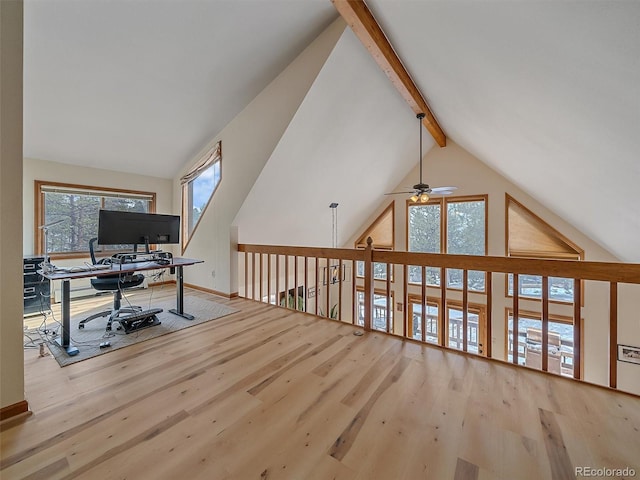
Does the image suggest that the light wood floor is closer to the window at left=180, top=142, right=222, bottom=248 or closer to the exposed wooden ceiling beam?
the window at left=180, top=142, right=222, bottom=248

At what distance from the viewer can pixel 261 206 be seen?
4.01 m

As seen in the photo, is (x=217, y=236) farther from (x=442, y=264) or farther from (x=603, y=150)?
(x=603, y=150)

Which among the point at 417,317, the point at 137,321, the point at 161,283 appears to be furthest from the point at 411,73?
the point at 161,283

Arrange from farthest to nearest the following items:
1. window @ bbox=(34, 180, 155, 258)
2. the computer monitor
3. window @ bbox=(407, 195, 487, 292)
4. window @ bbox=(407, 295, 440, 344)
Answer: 1. window @ bbox=(407, 295, 440, 344)
2. window @ bbox=(407, 195, 487, 292)
3. window @ bbox=(34, 180, 155, 258)
4. the computer monitor

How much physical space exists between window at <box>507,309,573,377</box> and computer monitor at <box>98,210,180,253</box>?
6243 mm

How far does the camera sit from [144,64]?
271cm

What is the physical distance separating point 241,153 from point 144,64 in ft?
4.50

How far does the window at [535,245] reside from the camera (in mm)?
4785

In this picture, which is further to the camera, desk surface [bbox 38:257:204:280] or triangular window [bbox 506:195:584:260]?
triangular window [bbox 506:195:584:260]

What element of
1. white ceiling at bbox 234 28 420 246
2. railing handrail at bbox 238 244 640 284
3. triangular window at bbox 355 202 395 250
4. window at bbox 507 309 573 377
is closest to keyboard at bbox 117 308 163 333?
white ceiling at bbox 234 28 420 246

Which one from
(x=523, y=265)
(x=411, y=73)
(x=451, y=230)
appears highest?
(x=411, y=73)

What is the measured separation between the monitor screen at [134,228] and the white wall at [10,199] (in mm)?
1137

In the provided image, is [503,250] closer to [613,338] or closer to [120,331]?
[613,338]

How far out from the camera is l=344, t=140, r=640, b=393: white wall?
4289mm
